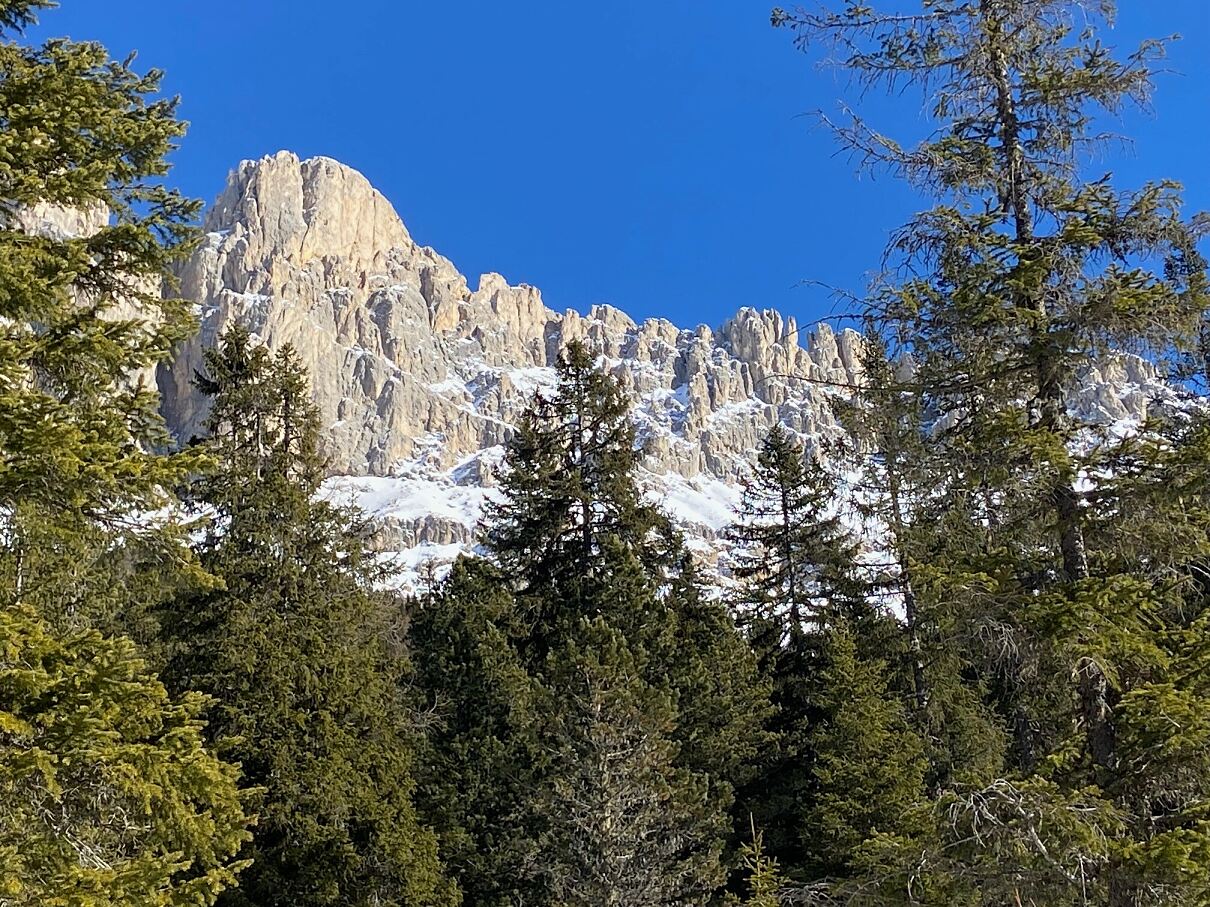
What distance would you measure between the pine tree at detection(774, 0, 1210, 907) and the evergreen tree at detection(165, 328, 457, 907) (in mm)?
9107

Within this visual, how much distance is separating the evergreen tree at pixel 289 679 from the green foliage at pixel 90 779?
6546mm

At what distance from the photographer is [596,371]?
64.1ft

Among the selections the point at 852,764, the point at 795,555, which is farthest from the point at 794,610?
the point at 852,764

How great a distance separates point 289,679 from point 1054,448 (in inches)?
403

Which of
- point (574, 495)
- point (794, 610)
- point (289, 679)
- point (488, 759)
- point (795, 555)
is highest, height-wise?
point (574, 495)

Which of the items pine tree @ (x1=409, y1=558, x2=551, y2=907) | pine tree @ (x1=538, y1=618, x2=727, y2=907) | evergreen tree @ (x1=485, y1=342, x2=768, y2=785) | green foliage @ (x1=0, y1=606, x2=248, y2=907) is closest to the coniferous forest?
green foliage @ (x1=0, y1=606, x2=248, y2=907)

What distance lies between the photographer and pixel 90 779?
17.4 feet

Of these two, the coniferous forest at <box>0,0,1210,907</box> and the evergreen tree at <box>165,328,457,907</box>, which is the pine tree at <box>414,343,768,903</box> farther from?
the coniferous forest at <box>0,0,1210,907</box>

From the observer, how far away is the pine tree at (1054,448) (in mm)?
5539

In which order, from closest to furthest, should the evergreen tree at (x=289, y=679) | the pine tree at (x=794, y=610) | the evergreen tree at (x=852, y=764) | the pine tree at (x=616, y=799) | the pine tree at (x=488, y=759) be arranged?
the evergreen tree at (x=289, y=679), the pine tree at (x=616, y=799), the pine tree at (x=488, y=759), the evergreen tree at (x=852, y=764), the pine tree at (x=794, y=610)

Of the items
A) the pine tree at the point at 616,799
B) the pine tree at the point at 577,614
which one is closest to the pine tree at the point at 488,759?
the pine tree at the point at 577,614

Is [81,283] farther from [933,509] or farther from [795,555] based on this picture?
[795,555]

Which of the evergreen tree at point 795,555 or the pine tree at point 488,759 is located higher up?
the evergreen tree at point 795,555

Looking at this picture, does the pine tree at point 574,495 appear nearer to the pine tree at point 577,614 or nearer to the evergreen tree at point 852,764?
the pine tree at point 577,614
